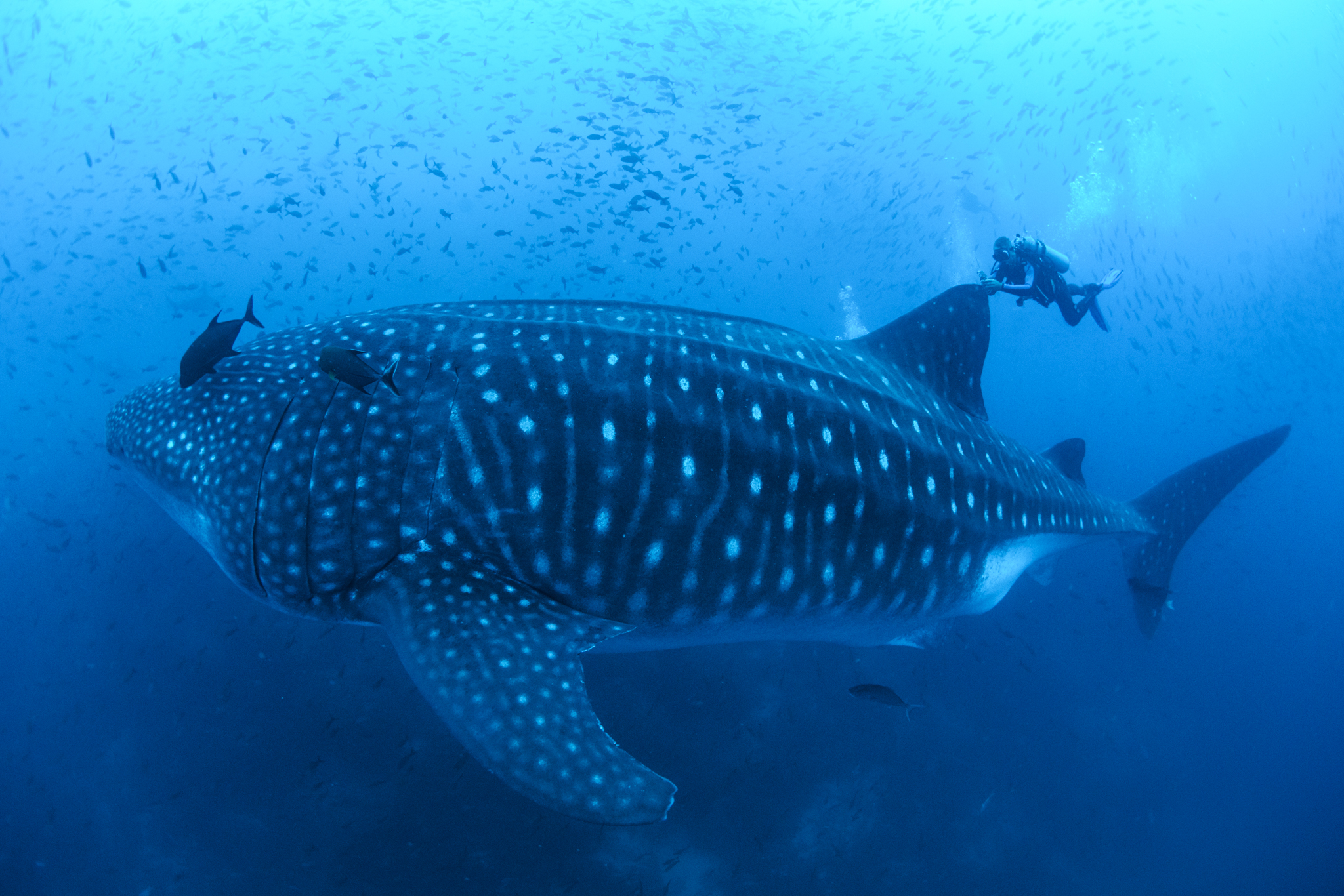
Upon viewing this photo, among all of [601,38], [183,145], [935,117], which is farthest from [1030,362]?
[183,145]

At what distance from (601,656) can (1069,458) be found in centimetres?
553

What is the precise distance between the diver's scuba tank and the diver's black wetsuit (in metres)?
0.09

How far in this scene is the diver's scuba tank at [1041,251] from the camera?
973cm

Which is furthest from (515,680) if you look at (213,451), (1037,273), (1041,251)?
(1037,273)

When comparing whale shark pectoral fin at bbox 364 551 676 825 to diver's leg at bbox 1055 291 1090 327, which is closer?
whale shark pectoral fin at bbox 364 551 676 825

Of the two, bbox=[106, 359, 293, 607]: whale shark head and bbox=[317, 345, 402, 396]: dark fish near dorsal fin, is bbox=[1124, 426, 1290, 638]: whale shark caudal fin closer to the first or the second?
bbox=[317, 345, 402, 396]: dark fish near dorsal fin

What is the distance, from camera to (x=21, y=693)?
9062 mm

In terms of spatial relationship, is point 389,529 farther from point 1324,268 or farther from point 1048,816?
point 1324,268

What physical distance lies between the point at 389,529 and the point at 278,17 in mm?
59400

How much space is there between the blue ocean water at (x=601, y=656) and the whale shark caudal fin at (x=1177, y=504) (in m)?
2.88

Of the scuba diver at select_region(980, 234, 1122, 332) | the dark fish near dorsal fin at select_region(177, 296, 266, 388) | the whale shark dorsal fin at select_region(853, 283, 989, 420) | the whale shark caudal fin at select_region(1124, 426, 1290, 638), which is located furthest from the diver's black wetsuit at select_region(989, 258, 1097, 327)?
the dark fish near dorsal fin at select_region(177, 296, 266, 388)

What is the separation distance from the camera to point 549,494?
8.42 feet

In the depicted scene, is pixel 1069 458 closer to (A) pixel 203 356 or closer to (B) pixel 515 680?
(B) pixel 515 680

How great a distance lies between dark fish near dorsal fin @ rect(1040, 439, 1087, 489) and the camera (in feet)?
17.7
